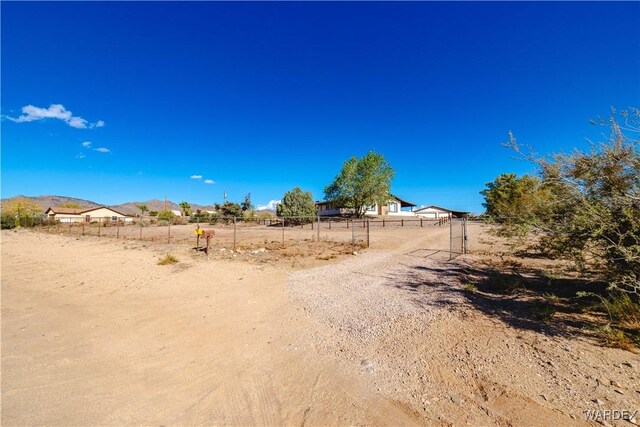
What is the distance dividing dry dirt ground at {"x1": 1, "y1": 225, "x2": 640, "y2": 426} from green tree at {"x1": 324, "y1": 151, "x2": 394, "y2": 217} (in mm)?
36999

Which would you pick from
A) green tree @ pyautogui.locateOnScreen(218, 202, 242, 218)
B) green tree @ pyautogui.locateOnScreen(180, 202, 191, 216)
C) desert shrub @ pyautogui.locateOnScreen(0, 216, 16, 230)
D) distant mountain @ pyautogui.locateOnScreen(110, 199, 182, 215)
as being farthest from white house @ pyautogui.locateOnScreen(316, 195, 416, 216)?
distant mountain @ pyautogui.locateOnScreen(110, 199, 182, 215)

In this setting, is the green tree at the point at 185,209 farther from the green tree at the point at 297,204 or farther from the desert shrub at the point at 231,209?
the green tree at the point at 297,204

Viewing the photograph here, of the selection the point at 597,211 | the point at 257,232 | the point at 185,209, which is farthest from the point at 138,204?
the point at 597,211

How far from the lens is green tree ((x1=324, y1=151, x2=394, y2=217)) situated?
44188 mm

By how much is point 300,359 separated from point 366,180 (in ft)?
136

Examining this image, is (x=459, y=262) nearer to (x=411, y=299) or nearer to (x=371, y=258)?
(x=371, y=258)

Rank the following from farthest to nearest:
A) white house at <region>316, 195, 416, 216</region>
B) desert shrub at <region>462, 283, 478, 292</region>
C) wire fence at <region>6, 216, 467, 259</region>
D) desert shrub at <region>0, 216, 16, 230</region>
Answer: white house at <region>316, 195, 416, 216</region> < desert shrub at <region>0, 216, 16, 230</region> < wire fence at <region>6, 216, 467, 259</region> < desert shrub at <region>462, 283, 478, 292</region>

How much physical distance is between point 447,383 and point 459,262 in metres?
8.34

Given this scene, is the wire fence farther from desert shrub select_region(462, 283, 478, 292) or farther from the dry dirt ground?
the dry dirt ground

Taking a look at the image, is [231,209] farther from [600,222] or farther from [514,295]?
[600,222]

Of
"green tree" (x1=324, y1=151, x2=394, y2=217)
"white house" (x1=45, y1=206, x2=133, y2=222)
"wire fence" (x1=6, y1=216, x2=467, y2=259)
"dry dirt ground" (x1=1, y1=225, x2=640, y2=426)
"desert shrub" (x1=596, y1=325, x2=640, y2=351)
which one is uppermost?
"green tree" (x1=324, y1=151, x2=394, y2=217)

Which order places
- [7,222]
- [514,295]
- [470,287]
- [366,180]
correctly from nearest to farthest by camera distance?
[514,295]
[470,287]
[7,222]
[366,180]

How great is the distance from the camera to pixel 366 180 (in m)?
44.1

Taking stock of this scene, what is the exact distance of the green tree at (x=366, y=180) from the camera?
44.2 meters
